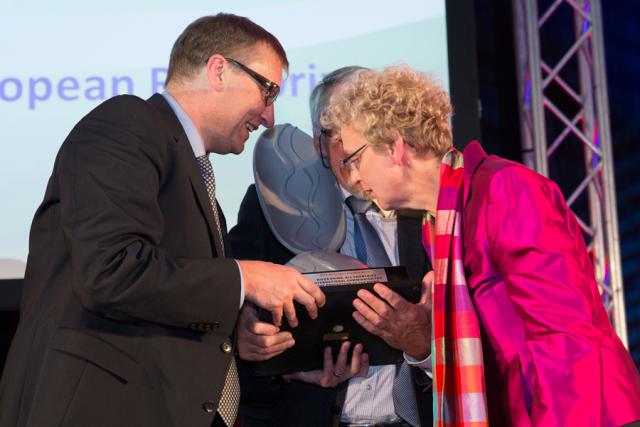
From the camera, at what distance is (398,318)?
2385 millimetres

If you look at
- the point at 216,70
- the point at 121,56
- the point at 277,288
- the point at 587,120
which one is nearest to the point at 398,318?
the point at 277,288

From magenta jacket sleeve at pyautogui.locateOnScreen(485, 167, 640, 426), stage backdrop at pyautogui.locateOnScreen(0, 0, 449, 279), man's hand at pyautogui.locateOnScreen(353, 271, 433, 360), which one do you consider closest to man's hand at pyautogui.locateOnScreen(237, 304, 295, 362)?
man's hand at pyautogui.locateOnScreen(353, 271, 433, 360)

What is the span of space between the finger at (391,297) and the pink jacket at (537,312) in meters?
0.29

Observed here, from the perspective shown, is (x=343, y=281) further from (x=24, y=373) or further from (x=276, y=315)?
(x=24, y=373)

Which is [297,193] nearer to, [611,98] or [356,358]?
[356,358]

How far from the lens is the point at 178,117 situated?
2.27m

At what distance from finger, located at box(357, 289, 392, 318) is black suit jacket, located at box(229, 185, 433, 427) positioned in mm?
377

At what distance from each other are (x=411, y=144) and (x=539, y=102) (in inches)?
86.8

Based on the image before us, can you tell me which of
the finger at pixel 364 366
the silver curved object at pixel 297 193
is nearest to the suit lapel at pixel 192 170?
the finger at pixel 364 366

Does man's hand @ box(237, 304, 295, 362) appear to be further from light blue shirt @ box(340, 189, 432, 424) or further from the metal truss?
the metal truss

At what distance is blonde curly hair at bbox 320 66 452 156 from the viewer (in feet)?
7.60

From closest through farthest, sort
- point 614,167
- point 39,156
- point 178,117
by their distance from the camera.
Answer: point 178,117, point 39,156, point 614,167

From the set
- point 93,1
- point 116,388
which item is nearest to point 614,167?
point 93,1

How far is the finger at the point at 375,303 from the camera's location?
2309 mm
